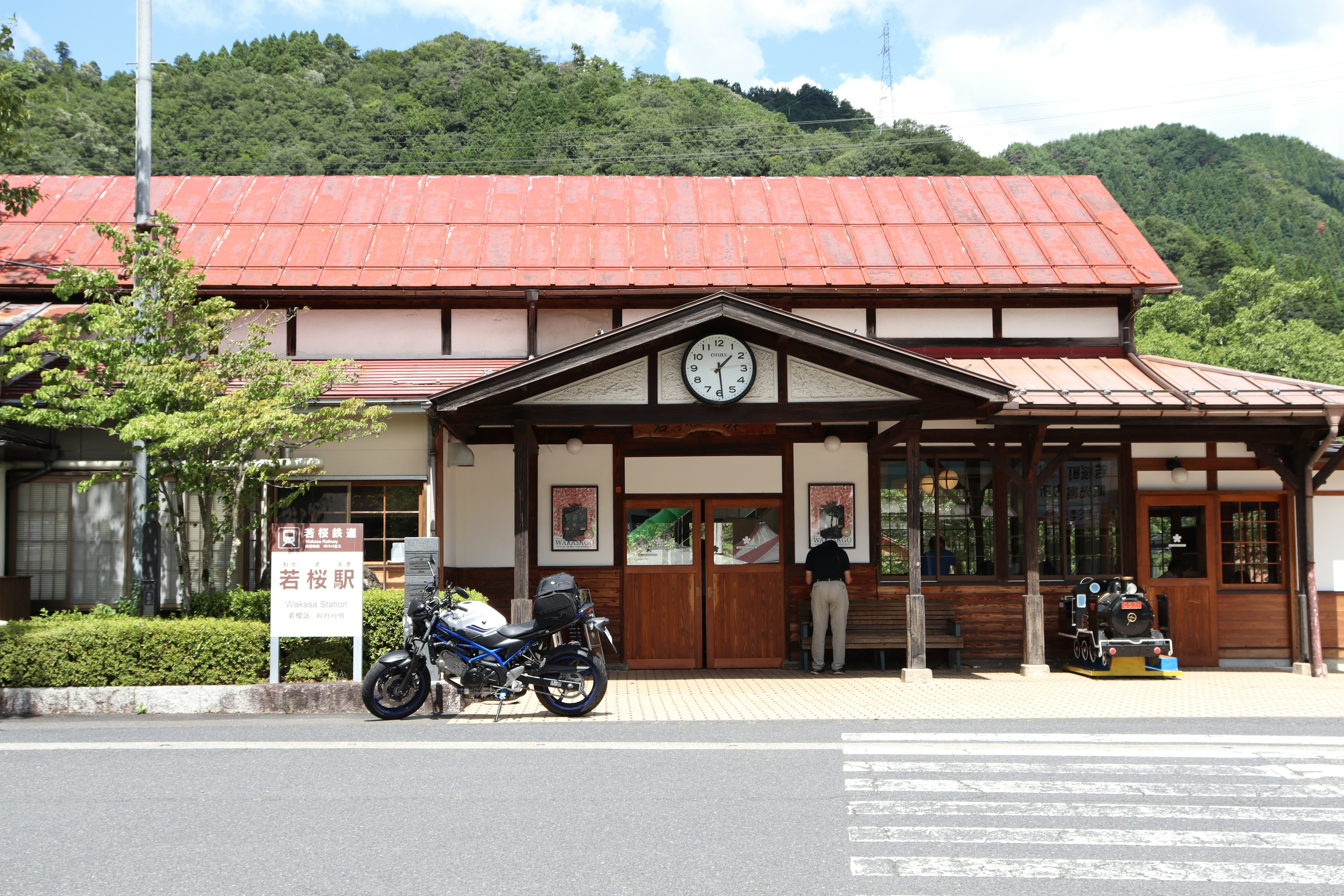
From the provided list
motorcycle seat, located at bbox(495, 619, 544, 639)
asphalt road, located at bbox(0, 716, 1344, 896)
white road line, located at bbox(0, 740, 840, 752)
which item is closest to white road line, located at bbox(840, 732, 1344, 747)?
asphalt road, located at bbox(0, 716, 1344, 896)

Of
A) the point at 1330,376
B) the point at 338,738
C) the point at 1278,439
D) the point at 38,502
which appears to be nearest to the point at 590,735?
the point at 338,738

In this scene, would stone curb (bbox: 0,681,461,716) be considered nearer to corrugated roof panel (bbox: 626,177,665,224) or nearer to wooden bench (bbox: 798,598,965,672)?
wooden bench (bbox: 798,598,965,672)

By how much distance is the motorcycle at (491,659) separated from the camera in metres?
9.45

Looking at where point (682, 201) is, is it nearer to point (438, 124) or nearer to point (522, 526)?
point (522, 526)

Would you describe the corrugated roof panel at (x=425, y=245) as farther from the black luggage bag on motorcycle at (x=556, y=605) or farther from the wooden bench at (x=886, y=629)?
the wooden bench at (x=886, y=629)

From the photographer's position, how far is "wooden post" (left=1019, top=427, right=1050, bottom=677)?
1234 centimetres

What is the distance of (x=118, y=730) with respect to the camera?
9.02m

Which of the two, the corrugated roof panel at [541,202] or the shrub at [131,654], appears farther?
the corrugated roof panel at [541,202]

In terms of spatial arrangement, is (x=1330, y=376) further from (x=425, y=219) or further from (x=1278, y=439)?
(x=425, y=219)

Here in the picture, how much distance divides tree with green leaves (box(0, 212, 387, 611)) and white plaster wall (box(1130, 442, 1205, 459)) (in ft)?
30.4

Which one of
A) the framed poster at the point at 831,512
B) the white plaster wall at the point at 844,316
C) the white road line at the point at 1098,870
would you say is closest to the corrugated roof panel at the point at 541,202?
the white plaster wall at the point at 844,316

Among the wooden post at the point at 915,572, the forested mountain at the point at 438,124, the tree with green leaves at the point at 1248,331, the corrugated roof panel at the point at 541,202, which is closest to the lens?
the wooden post at the point at 915,572

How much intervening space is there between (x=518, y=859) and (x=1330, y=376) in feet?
148

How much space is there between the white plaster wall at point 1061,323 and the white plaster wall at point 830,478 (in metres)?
2.69
